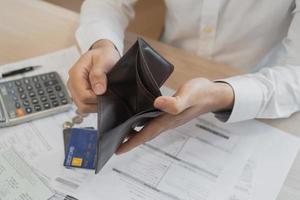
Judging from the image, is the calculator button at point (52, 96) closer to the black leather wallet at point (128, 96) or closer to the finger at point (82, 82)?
the finger at point (82, 82)

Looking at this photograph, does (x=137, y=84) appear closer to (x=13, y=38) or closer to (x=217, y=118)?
(x=217, y=118)

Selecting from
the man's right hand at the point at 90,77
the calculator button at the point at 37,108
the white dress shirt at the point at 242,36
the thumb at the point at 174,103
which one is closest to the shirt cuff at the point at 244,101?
the white dress shirt at the point at 242,36

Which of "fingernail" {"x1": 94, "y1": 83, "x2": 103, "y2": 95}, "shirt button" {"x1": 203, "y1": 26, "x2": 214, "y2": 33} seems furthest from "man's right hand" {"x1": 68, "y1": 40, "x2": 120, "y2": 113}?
"shirt button" {"x1": 203, "y1": 26, "x2": 214, "y2": 33}

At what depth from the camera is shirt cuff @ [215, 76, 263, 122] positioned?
2.12 feet

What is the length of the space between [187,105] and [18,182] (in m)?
0.28

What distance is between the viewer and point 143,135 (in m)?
0.57

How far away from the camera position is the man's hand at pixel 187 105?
21.4 inches

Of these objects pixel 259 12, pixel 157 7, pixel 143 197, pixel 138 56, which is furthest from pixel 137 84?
pixel 157 7

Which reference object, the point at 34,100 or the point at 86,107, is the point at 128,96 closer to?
the point at 86,107

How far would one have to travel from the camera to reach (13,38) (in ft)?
2.60

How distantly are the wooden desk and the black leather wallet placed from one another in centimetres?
19

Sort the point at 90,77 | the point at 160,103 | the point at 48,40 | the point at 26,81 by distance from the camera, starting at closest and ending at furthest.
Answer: the point at 160,103, the point at 90,77, the point at 26,81, the point at 48,40

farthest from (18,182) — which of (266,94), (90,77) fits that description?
(266,94)

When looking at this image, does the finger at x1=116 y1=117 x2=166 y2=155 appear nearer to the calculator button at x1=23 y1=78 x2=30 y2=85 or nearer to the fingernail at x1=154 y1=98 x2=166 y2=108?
the fingernail at x1=154 y1=98 x2=166 y2=108
